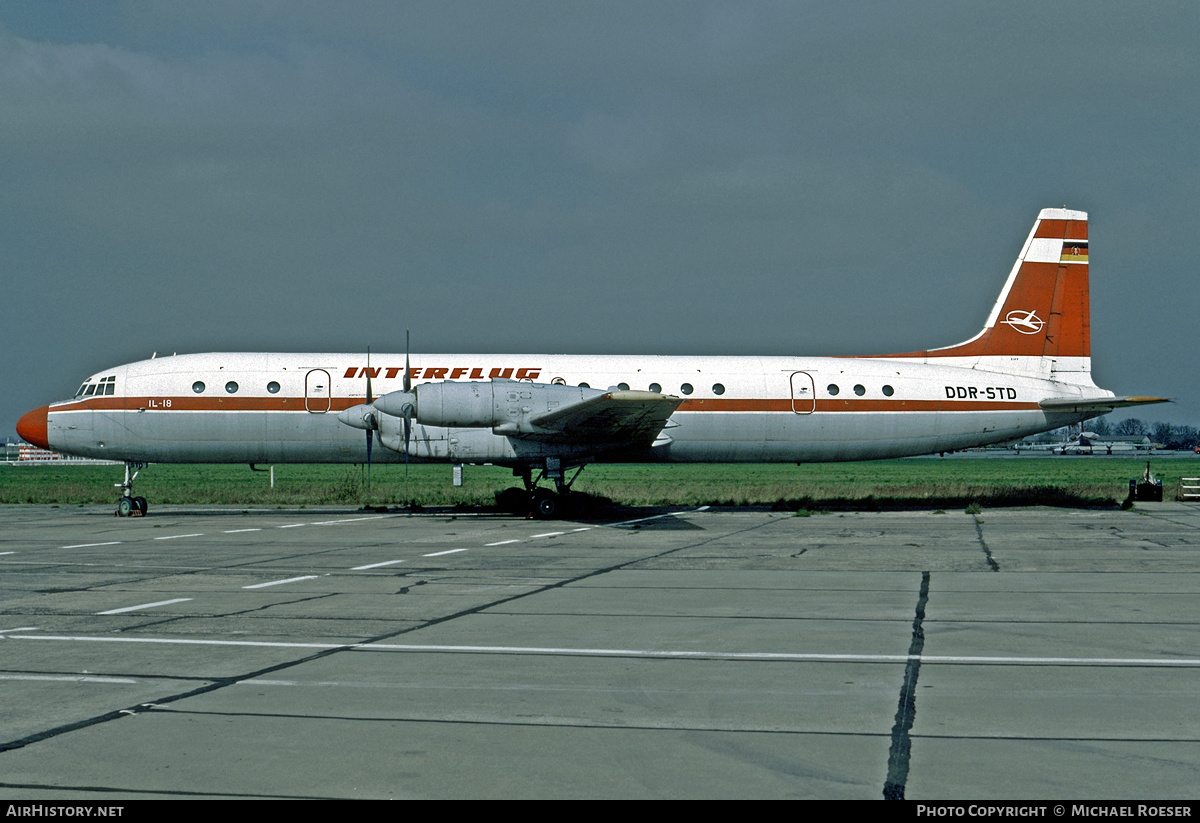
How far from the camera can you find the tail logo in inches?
1189

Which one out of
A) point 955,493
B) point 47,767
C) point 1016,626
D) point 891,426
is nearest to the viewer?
point 47,767

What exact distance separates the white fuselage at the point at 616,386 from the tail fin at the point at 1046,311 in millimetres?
677

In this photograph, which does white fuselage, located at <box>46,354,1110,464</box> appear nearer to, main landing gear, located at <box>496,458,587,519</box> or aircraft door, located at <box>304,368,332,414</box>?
aircraft door, located at <box>304,368,332,414</box>

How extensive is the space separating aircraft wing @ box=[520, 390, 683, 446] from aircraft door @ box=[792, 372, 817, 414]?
15.3 ft

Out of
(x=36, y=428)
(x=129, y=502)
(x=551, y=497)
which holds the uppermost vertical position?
(x=36, y=428)

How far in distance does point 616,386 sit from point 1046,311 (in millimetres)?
13687

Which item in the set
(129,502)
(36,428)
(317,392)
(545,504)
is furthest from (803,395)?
(36,428)

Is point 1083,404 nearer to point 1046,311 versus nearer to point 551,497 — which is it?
point 1046,311

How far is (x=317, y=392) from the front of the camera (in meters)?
27.0

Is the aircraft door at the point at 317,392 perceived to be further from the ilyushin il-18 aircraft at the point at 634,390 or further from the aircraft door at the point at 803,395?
the aircraft door at the point at 803,395

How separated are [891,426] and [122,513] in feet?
71.4

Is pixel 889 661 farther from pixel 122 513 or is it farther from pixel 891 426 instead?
pixel 122 513

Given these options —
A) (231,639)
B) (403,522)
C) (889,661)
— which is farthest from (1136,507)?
(231,639)

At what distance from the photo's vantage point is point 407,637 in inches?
385
